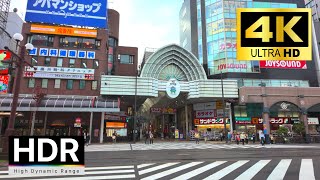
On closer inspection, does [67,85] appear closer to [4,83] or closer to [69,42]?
[69,42]

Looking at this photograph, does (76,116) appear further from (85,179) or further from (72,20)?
(85,179)

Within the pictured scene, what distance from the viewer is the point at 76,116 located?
128 ft

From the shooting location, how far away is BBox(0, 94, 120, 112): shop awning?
34.6 m

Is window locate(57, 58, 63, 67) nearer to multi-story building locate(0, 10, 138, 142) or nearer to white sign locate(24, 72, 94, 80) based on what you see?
multi-story building locate(0, 10, 138, 142)

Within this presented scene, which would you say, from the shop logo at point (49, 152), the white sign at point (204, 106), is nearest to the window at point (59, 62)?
the white sign at point (204, 106)

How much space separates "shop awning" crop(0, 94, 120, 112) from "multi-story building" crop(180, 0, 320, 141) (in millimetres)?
18499

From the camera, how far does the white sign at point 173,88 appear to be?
132 ft

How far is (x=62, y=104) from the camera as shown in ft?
116

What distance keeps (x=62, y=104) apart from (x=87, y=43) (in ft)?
40.0

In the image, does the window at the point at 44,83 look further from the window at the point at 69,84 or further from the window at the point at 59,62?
the window at the point at 69,84

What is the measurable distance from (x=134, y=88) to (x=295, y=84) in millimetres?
29991

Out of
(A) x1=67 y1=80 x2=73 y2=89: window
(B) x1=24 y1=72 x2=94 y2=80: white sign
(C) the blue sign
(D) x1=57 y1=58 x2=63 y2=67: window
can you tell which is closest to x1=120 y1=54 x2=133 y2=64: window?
(C) the blue sign

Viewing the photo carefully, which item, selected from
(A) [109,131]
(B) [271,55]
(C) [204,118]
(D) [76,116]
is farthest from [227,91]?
(B) [271,55]

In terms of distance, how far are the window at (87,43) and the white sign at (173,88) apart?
14700mm
